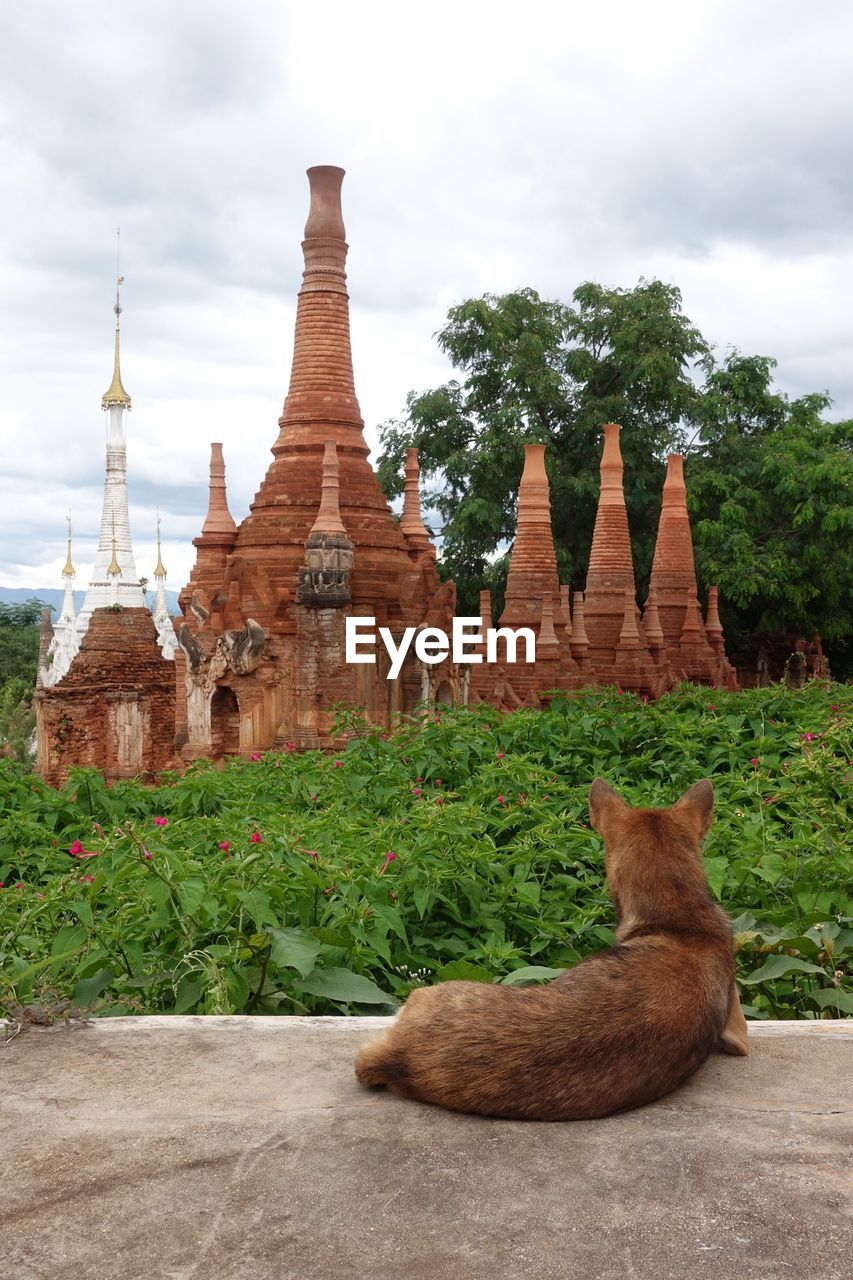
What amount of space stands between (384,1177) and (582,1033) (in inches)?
21.5

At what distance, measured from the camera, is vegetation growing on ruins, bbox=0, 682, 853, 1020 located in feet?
12.3

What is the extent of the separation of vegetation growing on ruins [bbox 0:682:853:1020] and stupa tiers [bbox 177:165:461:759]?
26.6ft

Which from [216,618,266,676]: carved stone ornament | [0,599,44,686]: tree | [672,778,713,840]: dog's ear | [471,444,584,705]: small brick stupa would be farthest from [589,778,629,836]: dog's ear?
[0,599,44,686]: tree

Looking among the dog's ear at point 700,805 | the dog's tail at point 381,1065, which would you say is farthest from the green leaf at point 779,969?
the dog's tail at point 381,1065

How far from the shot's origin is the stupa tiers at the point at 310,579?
49.7 ft

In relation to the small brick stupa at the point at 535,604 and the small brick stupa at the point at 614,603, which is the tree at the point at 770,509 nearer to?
the small brick stupa at the point at 614,603

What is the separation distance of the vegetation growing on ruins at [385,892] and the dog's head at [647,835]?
544 mm

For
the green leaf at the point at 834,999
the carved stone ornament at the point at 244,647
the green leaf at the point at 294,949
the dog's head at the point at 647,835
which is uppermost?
the carved stone ornament at the point at 244,647

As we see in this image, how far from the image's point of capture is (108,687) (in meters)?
25.0

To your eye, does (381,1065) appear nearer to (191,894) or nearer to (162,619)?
(191,894)

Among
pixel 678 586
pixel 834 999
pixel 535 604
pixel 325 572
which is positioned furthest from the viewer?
pixel 678 586

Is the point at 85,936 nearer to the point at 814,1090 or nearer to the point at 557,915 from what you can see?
the point at 557,915

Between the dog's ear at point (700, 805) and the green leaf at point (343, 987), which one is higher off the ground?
the dog's ear at point (700, 805)

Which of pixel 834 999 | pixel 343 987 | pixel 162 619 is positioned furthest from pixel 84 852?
pixel 162 619
